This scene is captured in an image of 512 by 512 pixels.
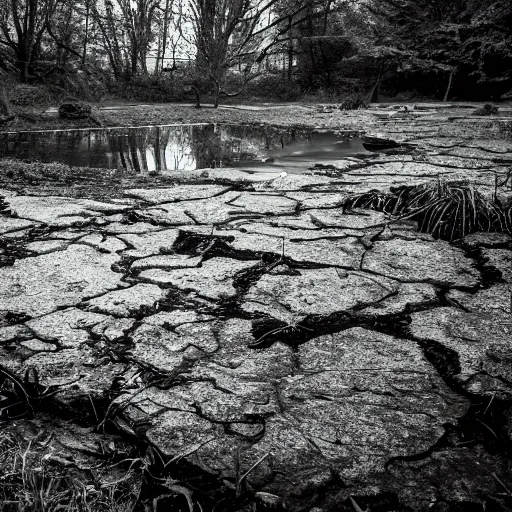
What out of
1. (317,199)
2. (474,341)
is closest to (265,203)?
(317,199)

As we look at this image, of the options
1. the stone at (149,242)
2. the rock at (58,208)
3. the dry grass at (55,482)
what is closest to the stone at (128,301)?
the stone at (149,242)

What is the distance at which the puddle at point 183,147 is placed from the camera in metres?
4.79

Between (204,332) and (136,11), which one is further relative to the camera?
(136,11)

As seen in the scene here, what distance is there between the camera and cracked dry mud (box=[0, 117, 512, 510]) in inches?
47.1

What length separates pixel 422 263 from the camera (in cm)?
231

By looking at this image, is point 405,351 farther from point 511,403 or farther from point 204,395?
point 204,395

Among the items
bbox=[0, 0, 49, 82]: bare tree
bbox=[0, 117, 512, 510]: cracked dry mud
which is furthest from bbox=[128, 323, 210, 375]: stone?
bbox=[0, 0, 49, 82]: bare tree

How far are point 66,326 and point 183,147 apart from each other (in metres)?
4.29

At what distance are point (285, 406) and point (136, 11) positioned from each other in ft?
44.2

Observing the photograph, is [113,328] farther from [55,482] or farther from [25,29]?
[25,29]

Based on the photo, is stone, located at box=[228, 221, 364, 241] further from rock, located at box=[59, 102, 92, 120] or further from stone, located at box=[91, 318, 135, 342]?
rock, located at box=[59, 102, 92, 120]

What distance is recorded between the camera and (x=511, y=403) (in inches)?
53.8

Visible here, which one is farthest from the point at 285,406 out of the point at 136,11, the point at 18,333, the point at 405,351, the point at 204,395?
the point at 136,11

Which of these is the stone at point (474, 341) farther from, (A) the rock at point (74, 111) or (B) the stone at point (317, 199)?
(A) the rock at point (74, 111)
